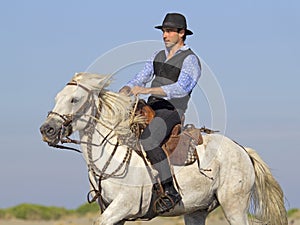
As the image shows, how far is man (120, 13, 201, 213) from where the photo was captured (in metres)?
10.5

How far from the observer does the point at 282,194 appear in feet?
40.7

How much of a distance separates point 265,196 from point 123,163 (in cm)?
272

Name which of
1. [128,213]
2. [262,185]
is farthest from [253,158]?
[128,213]

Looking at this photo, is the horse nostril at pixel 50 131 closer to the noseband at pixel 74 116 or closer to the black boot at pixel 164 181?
the noseband at pixel 74 116

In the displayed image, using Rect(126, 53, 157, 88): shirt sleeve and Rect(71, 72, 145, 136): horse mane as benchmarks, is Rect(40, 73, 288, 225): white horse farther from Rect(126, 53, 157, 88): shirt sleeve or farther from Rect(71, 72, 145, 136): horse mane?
Rect(126, 53, 157, 88): shirt sleeve

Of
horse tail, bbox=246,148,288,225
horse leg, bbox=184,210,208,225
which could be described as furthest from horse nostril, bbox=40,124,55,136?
horse tail, bbox=246,148,288,225

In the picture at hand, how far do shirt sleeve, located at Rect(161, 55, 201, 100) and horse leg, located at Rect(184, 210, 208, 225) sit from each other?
2.02 metres

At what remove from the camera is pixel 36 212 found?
23.4 meters

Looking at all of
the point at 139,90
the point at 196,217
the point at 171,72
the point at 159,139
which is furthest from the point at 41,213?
the point at 139,90

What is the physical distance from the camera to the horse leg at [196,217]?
11805mm

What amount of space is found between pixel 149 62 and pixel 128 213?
203 cm

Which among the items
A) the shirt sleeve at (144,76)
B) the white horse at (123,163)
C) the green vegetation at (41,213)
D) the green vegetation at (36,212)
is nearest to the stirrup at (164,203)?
the white horse at (123,163)

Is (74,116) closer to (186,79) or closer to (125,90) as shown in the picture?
(125,90)

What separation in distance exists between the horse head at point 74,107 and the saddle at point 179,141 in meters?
0.61
